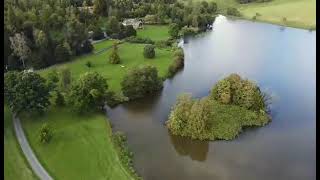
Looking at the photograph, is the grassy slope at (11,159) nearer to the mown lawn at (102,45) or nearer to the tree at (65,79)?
the tree at (65,79)

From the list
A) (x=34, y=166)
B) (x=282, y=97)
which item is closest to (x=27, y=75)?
(x=34, y=166)

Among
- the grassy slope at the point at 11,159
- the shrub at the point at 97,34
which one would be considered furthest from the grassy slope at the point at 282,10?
the grassy slope at the point at 11,159

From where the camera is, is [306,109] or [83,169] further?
[306,109]

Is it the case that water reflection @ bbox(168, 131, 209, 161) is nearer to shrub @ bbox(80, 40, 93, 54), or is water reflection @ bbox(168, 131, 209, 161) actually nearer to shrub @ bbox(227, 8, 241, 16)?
shrub @ bbox(80, 40, 93, 54)

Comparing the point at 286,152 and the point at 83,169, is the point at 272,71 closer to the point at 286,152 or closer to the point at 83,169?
the point at 286,152

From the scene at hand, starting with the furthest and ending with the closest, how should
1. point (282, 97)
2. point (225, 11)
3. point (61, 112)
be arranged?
point (225, 11) < point (282, 97) < point (61, 112)
